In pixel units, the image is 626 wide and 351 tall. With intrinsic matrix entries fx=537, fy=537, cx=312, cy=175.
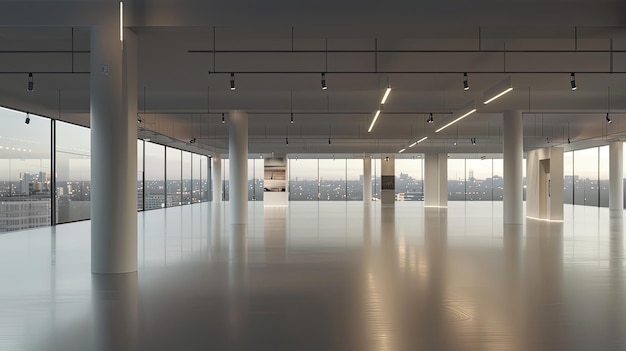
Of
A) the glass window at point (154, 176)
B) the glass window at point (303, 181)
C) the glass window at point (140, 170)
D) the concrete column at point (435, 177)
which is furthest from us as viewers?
the glass window at point (303, 181)

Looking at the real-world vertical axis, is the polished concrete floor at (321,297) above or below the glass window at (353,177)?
below

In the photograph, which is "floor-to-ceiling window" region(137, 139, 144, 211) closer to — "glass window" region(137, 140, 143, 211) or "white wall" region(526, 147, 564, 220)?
"glass window" region(137, 140, 143, 211)

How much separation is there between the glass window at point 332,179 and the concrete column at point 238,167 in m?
28.3

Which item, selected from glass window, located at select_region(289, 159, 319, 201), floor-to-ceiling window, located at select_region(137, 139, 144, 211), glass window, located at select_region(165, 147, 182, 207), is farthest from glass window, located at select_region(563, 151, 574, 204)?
floor-to-ceiling window, located at select_region(137, 139, 144, 211)

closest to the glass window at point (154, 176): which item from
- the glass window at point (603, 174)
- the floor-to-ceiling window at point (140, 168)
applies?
the floor-to-ceiling window at point (140, 168)

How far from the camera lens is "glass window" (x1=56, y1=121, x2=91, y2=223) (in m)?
20.8

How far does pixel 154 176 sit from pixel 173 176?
13.0 feet

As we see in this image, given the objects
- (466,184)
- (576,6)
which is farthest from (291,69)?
(466,184)

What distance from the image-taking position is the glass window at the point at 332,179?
48.2 meters

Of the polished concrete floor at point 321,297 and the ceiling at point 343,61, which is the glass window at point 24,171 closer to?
the ceiling at point 343,61

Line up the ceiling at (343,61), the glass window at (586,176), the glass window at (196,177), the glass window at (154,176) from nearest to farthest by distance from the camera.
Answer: the ceiling at (343,61) → the glass window at (154,176) → the glass window at (586,176) → the glass window at (196,177)

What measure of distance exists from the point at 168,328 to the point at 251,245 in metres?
7.17

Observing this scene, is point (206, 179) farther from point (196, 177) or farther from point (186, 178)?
point (186, 178)

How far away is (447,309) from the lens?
607 cm
